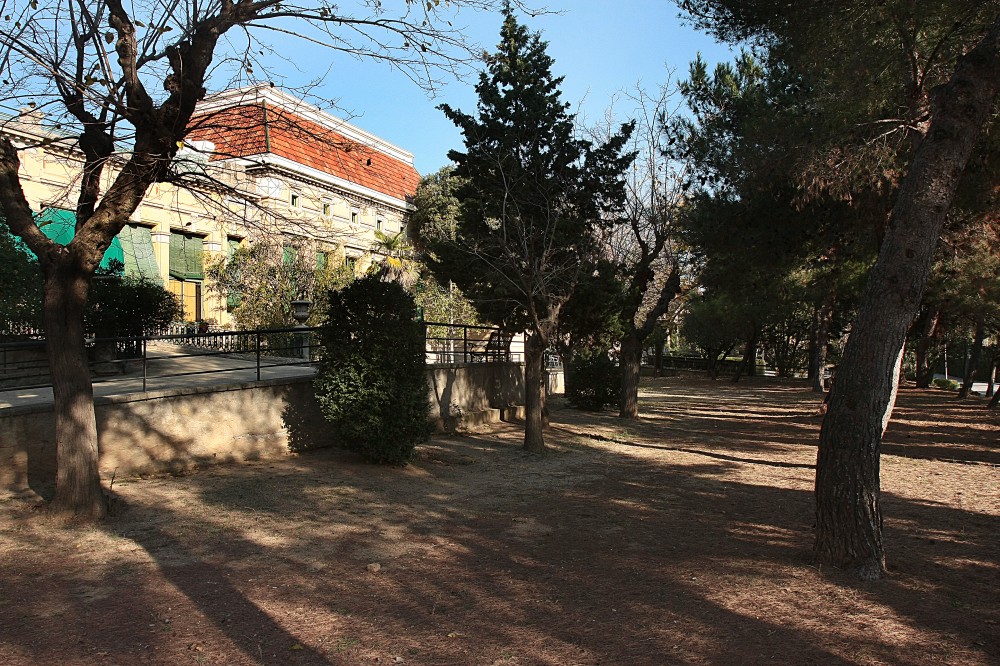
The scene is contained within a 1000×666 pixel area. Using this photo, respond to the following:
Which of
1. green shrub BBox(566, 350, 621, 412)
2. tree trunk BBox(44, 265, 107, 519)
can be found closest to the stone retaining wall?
tree trunk BBox(44, 265, 107, 519)

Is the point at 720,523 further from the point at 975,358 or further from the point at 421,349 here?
the point at 975,358

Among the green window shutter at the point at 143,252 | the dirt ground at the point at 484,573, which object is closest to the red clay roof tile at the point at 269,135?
the dirt ground at the point at 484,573

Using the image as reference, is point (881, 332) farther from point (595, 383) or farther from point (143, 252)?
point (143, 252)

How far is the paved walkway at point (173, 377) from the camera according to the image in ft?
30.6

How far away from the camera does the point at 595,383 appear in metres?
20.2

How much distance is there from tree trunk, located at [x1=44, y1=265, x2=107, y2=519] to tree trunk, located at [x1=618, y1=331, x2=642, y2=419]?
14.1m

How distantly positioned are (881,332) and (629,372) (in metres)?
13.2

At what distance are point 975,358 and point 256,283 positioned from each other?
85.4ft

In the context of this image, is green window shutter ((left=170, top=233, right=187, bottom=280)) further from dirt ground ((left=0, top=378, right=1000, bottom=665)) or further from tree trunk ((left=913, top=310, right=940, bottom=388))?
tree trunk ((left=913, top=310, right=940, bottom=388))

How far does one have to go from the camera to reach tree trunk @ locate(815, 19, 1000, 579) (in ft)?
18.2

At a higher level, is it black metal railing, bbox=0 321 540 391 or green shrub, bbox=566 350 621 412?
black metal railing, bbox=0 321 540 391

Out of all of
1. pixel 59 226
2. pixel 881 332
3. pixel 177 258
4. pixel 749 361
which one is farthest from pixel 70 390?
pixel 749 361

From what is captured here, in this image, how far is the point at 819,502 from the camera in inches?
227

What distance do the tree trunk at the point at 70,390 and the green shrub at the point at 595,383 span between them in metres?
15.1
